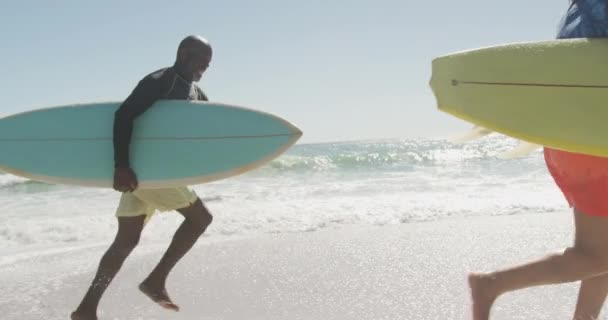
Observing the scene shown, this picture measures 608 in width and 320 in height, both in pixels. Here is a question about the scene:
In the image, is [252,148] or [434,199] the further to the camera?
[434,199]

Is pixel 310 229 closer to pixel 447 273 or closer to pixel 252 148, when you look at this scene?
pixel 447 273

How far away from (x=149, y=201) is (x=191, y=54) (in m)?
0.71

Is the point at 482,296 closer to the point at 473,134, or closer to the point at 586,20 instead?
the point at 473,134

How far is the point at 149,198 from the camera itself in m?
2.52

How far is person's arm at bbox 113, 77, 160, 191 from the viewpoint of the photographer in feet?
7.79

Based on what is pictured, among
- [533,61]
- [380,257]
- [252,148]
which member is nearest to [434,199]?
[380,257]

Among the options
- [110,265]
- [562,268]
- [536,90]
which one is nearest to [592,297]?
[562,268]

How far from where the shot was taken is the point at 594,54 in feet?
5.68

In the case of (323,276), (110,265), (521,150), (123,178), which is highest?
(521,150)

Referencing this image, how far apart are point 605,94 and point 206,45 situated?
166 centimetres

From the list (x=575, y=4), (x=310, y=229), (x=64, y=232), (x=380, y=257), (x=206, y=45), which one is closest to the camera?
(x=575, y=4)

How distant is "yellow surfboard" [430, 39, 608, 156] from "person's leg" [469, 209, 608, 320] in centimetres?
24

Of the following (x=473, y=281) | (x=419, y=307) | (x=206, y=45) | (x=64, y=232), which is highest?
(x=206, y=45)

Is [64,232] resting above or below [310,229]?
below
